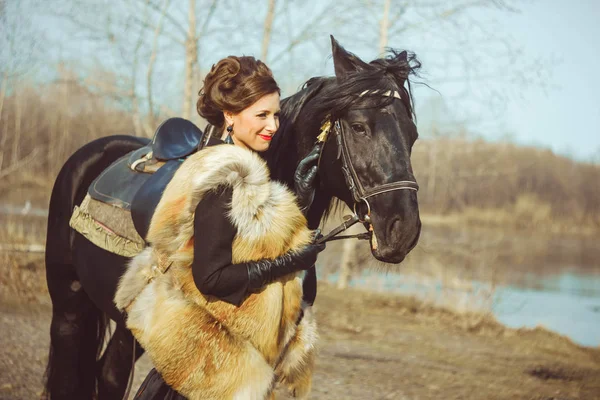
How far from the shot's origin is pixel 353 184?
2.43 meters

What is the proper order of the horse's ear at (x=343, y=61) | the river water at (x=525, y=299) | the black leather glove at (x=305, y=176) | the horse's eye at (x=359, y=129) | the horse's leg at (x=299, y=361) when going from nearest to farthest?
the horse's leg at (x=299, y=361) → the horse's eye at (x=359, y=129) → the black leather glove at (x=305, y=176) → the horse's ear at (x=343, y=61) → the river water at (x=525, y=299)

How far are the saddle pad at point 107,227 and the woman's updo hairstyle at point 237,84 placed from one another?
972 mm

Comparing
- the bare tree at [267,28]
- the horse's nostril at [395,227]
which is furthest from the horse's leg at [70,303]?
the bare tree at [267,28]

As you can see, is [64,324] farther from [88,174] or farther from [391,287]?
[391,287]

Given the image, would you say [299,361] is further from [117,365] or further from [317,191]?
[117,365]

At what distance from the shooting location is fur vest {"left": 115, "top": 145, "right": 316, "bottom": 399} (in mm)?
2102

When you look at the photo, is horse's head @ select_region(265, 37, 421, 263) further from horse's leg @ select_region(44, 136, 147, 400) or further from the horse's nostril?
horse's leg @ select_region(44, 136, 147, 400)

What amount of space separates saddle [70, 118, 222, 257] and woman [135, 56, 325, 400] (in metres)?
0.56

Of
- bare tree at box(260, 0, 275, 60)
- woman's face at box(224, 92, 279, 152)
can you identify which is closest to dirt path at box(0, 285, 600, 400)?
woman's face at box(224, 92, 279, 152)

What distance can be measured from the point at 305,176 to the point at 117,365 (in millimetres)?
1580

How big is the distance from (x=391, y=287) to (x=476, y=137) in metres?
3.19

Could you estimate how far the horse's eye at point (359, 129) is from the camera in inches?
96.3

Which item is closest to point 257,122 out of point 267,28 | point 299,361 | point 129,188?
point 299,361

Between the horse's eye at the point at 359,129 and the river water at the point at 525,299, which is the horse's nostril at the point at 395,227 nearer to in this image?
the horse's eye at the point at 359,129
